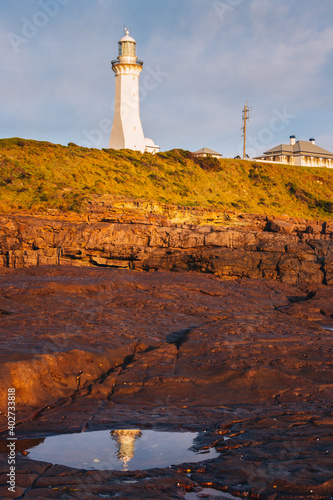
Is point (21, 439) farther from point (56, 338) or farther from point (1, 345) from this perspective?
point (56, 338)

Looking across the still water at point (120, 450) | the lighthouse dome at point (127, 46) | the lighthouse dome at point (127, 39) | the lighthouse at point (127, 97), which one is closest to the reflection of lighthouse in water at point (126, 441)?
the still water at point (120, 450)

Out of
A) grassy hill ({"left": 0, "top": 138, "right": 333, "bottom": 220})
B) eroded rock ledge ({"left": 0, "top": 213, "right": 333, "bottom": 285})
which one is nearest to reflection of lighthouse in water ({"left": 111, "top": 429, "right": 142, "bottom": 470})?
eroded rock ledge ({"left": 0, "top": 213, "right": 333, "bottom": 285})

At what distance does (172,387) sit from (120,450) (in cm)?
242

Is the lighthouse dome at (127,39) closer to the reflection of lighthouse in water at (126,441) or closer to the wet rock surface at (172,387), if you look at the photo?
the wet rock surface at (172,387)

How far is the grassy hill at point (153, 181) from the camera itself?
1246 inches

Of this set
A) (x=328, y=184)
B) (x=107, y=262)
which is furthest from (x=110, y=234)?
(x=328, y=184)

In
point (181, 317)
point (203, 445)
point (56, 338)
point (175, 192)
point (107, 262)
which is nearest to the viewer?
point (203, 445)

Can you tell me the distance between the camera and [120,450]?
5.50m

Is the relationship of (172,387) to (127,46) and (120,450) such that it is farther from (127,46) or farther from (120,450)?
(127,46)

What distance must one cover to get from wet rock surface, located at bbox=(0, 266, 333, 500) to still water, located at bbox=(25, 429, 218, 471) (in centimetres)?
17

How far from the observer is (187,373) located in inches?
333

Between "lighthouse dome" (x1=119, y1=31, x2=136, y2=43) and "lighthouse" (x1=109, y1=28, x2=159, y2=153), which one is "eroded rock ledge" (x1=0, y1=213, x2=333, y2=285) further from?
"lighthouse dome" (x1=119, y1=31, x2=136, y2=43)

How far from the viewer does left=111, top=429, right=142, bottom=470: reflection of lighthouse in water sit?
531 cm

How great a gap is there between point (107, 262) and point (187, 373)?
1728 cm
